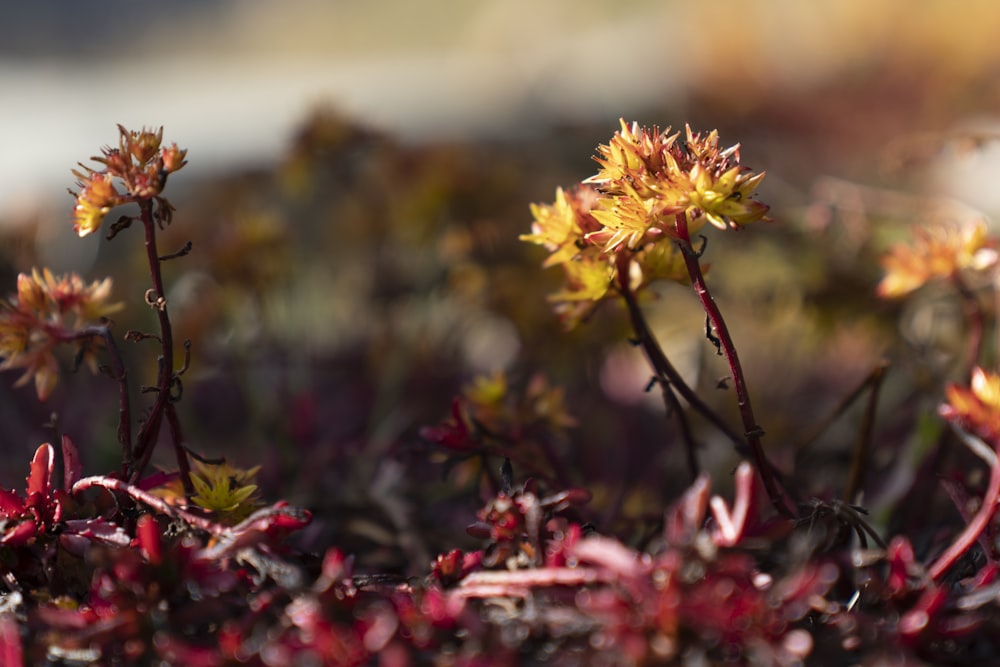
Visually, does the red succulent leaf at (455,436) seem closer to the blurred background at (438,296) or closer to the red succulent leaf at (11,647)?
the blurred background at (438,296)

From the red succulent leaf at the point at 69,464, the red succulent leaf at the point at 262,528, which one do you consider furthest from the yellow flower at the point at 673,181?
the red succulent leaf at the point at 69,464

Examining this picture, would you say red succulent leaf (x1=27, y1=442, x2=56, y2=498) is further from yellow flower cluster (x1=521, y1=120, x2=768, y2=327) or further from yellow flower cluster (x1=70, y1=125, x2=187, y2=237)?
yellow flower cluster (x1=521, y1=120, x2=768, y2=327)

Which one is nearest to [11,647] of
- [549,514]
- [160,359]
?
[160,359]

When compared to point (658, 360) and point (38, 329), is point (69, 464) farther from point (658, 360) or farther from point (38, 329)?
point (658, 360)

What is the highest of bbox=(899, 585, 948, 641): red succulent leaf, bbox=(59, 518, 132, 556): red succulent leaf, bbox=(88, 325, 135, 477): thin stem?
bbox=(88, 325, 135, 477): thin stem

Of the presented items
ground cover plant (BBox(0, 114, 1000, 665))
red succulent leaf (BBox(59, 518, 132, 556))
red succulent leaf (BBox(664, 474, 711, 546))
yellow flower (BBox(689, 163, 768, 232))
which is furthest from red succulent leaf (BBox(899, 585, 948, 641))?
red succulent leaf (BBox(59, 518, 132, 556))

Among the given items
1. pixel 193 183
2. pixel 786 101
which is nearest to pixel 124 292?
pixel 193 183
